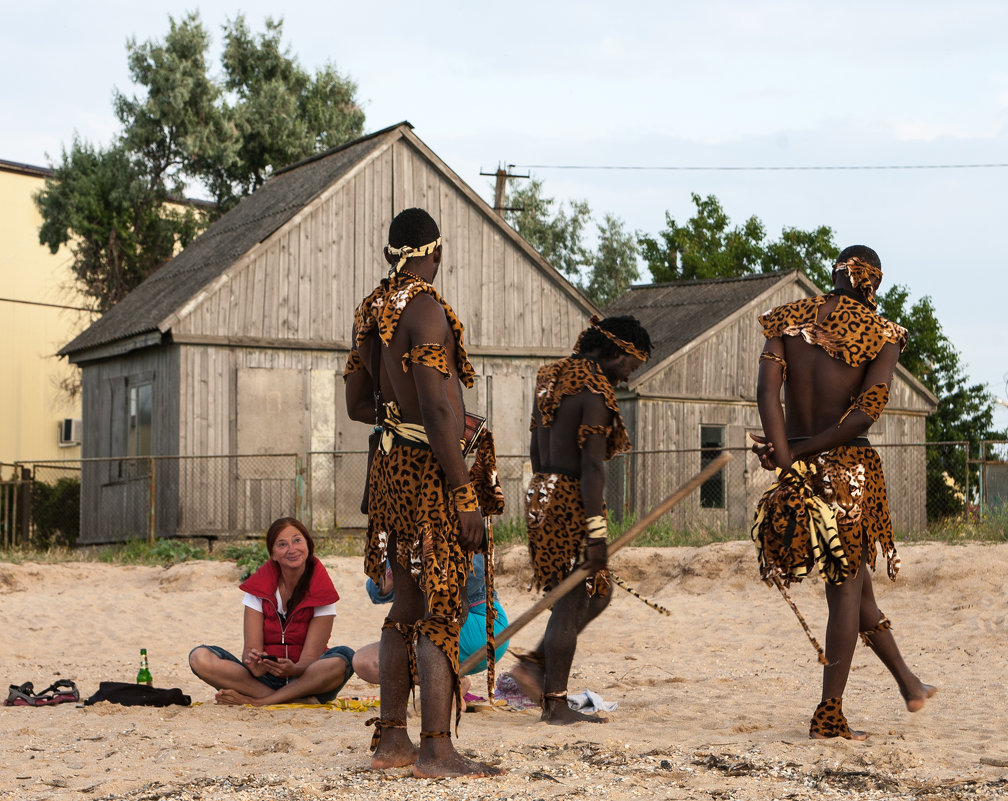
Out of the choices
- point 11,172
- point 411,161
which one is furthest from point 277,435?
point 11,172

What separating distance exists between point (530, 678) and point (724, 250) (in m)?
33.8

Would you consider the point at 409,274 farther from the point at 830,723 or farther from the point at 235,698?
the point at 235,698

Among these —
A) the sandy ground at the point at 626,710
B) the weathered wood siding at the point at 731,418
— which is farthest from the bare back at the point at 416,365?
the weathered wood siding at the point at 731,418

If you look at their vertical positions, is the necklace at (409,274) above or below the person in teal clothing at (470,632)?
above

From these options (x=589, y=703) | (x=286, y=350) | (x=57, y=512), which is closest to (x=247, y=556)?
(x=286, y=350)

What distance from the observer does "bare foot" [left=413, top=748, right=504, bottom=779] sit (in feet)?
15.0

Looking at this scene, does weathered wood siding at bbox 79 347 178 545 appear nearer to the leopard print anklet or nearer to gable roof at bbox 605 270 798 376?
gable roof at bbox 605 270 798 376

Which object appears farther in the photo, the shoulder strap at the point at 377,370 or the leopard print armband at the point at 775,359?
the leopard print armband at the point at 775,359

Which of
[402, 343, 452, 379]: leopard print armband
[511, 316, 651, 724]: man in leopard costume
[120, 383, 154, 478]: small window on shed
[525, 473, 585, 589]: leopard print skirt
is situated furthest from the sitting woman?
[120, 383, 154, 478]: small window on shed

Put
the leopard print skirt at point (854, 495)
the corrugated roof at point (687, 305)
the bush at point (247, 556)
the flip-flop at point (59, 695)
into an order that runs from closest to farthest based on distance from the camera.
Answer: the leopard print skirt at point (854, 495)
the flip-flop at point (59, 695)
the bush at point (247, 556)
the corrugated roof at point (687, 305)

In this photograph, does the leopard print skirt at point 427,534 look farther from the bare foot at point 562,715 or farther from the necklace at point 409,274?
the bare foot at point 562,715

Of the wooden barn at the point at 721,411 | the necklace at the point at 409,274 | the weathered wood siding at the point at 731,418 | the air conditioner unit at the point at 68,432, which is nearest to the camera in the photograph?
the necklace at the point at 409,274

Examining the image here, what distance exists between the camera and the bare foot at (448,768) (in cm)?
457

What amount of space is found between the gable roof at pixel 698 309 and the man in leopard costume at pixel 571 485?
1522cm
